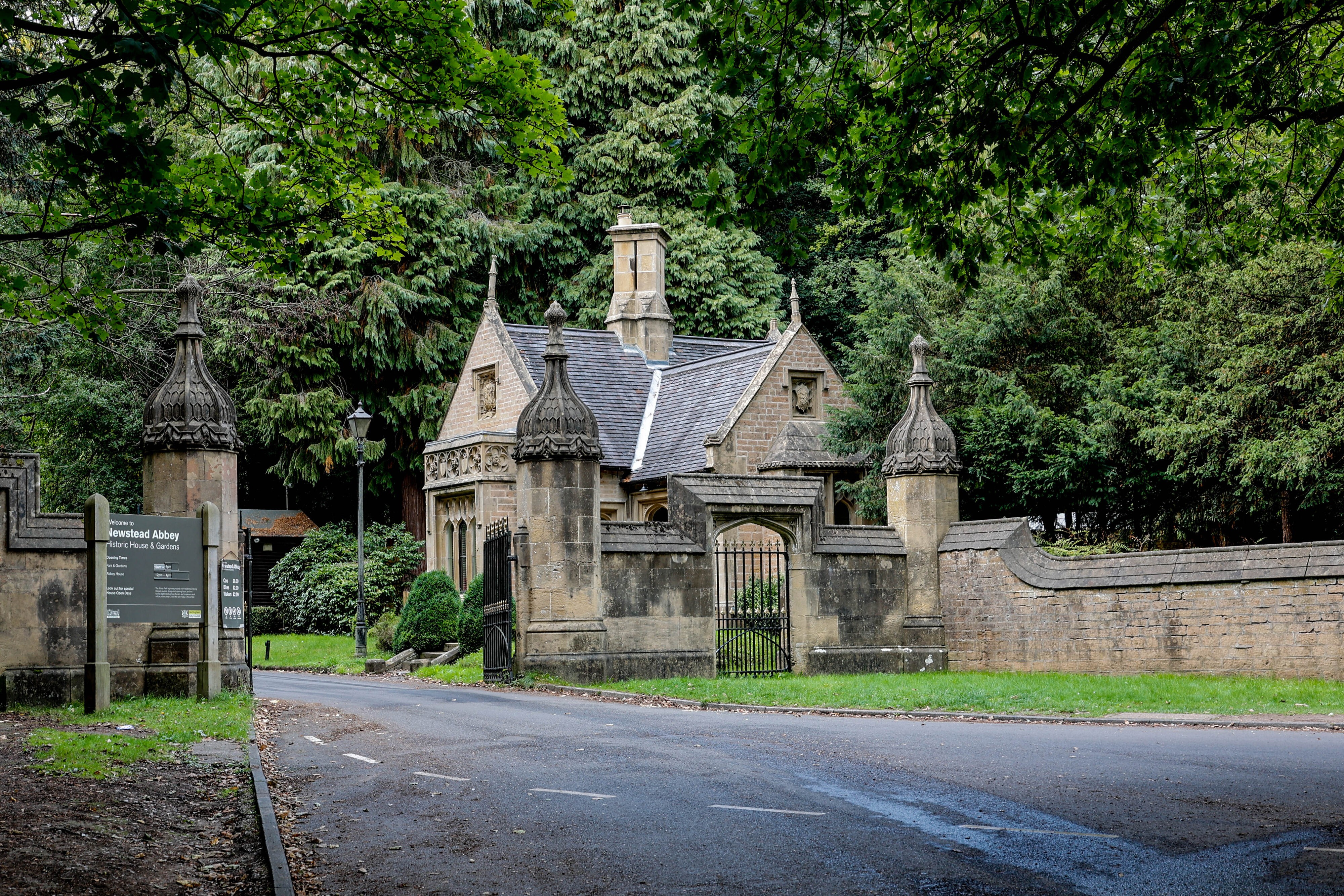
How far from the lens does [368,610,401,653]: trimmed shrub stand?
1127 inches

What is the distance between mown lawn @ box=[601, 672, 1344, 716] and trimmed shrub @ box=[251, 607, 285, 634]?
65.5 feet

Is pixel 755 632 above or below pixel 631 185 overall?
below

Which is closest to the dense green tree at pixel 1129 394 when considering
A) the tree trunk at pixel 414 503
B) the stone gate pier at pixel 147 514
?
the stone gate pier at pixel 147 514

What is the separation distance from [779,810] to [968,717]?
22.6ft

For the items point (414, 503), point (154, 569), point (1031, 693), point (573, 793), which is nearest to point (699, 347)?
point (414, 503)

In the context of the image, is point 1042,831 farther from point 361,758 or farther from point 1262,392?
point 1262,392

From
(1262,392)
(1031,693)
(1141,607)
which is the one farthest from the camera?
(1262,392)

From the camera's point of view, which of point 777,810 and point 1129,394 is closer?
point 777,810

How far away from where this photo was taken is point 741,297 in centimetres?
4031

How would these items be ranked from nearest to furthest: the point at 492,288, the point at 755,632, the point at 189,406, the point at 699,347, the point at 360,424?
the point at 189,406 < the point at 755,632 < the point at 360,424 < the point at 492,288 < the point at 699,347

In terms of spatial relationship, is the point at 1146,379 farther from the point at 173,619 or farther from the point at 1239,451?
the point at 173,619

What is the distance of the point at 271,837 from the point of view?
6.98 metres

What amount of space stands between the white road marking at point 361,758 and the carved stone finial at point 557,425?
26.7ft

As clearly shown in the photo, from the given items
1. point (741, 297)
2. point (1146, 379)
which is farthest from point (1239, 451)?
Result: point (741, 297)
